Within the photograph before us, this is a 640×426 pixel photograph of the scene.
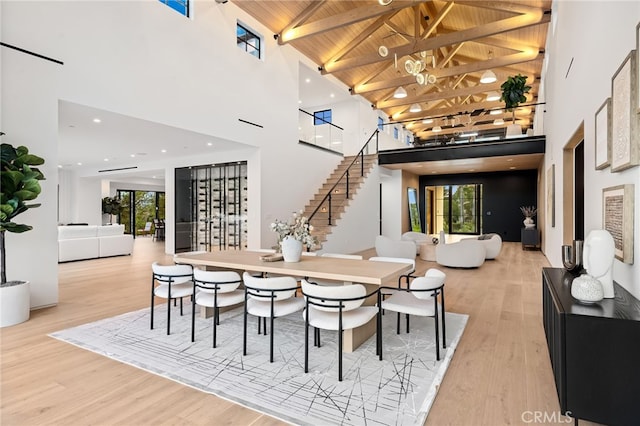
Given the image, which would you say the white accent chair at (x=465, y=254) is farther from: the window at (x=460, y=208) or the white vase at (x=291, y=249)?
the window at (x=460, y=208)

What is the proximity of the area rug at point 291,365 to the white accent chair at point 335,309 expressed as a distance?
258 millimetres

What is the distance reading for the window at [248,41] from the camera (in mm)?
8094

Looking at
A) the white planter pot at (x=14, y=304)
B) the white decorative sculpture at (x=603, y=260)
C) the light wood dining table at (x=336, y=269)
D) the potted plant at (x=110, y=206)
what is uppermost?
the potted plant at (x=110, y=206)

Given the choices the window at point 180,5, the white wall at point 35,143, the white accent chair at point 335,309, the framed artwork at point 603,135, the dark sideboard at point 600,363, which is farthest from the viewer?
the window at point 180,5

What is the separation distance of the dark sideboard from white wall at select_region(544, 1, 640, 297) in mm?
631

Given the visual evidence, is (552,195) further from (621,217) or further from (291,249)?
(291,249)

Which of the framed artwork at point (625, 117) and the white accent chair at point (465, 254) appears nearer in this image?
the framed artwork at point (625, 117)

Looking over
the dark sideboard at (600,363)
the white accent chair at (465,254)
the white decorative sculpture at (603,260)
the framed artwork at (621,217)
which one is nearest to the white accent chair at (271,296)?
the dark sideboard at (600,363)

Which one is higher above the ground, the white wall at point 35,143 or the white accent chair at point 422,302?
the white wall at point 35,143

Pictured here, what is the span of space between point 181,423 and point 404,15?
11.7 m

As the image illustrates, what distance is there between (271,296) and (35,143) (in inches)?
158

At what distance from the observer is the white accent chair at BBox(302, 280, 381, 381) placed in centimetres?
275

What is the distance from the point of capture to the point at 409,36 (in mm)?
10016

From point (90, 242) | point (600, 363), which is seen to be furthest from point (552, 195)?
point (90, 242)
